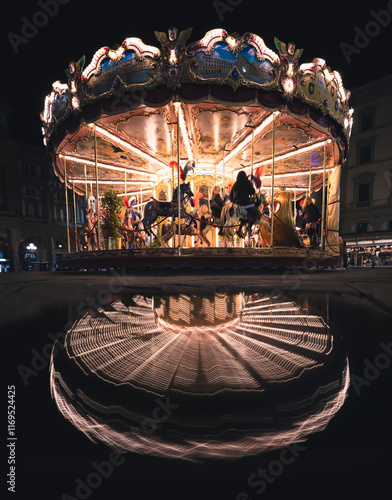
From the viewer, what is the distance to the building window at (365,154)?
2225 cm

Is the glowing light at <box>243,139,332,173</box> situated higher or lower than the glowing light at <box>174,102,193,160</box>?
lower

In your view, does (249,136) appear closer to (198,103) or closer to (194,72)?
(198,103)

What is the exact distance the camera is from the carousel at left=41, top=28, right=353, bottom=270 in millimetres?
6422

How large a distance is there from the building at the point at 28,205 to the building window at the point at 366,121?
30.3 meters

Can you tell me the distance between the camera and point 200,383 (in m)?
1.09

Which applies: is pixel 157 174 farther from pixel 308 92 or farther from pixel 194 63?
pixel 308 92

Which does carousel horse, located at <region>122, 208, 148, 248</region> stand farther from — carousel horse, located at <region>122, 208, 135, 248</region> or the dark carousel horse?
the dark carousel horse

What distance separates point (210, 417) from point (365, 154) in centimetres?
2869

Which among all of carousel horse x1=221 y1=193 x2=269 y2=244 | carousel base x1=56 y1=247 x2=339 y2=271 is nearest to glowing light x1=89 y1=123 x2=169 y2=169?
carousel base x1=56 y1=247 x2=339 y2=271

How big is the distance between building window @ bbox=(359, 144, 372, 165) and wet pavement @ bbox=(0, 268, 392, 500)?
88.1 ft

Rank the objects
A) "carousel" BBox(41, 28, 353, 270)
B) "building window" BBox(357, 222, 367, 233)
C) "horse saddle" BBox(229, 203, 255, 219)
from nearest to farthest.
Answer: "carousel" BBox(41, 28, 353, 270), "horse saddle" BBox(229, 203, 255, 219), "building window" BBox(357, 222, 367, 233)

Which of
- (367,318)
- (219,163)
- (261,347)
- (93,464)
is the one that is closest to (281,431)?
(93,464)

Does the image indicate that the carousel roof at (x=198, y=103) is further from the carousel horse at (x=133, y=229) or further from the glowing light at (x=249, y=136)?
the carousel horse at (x=133, y=229)

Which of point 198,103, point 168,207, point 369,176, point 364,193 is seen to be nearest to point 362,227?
point 364,193
